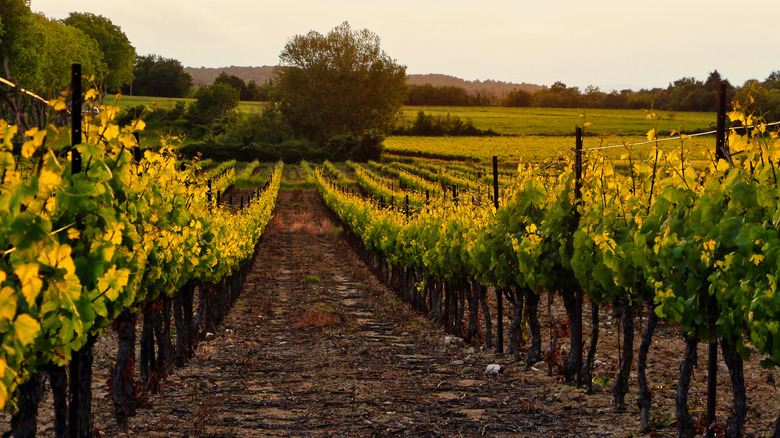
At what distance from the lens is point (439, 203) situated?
17516 mm

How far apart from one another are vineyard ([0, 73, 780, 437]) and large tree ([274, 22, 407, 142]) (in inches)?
3058

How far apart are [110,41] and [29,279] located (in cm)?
9944

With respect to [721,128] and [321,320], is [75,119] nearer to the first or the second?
[721,128]

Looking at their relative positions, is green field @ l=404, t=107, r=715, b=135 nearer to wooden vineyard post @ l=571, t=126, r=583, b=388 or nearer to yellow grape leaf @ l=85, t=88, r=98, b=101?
wooden vineyard post @ l=571, t=126, r=583, b=388

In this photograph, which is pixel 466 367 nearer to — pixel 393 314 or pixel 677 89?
pixel 393 314

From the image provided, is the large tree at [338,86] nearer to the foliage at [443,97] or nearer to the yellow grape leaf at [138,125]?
the foliage at [443,97]

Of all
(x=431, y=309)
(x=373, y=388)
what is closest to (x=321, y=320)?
(x=431, y=309)

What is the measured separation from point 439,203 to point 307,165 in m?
60.6

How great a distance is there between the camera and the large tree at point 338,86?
94.9m

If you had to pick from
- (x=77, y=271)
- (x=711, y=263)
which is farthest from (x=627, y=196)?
(x=77, y=271)

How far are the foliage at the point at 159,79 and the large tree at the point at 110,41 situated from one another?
38352mm

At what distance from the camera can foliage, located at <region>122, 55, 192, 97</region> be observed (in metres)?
137

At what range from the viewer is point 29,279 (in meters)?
3.59

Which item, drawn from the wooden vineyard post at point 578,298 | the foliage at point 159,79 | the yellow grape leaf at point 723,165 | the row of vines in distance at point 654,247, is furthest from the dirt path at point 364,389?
the foliage at point 159,79
